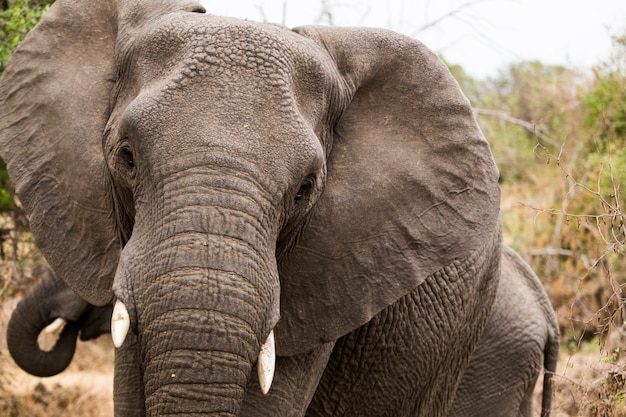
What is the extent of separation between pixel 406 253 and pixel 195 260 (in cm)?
109

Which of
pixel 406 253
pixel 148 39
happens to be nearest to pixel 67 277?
pixel 148 39

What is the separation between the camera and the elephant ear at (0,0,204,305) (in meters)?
4.06

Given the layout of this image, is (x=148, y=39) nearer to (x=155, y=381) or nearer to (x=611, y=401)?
(x=155, y=381)

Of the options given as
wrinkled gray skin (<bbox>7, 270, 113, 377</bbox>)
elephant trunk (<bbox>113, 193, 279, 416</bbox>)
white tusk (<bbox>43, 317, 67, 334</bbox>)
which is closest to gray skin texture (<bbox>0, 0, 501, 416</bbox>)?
elephant trunk (<bbox>113, 193, 279, 416</bbox>)

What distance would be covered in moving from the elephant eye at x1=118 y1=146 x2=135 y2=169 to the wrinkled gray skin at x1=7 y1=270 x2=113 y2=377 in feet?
6.51

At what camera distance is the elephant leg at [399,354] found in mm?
4734

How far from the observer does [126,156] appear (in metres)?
3.71

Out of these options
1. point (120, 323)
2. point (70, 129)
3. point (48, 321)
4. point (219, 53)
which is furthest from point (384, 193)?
point (48, 321)

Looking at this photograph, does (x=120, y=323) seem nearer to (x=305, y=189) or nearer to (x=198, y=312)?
(x=198, y=312)

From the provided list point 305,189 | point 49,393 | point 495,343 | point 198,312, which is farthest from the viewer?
point 49,393

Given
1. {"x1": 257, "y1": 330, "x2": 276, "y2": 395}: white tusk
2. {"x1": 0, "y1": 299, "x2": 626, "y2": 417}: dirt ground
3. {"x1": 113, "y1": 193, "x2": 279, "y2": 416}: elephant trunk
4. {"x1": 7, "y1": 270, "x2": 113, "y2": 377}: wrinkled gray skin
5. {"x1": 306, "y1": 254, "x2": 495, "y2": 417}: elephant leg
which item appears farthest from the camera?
{"x1": 0, "y1": 299, "x2": 626, "y2": 417}: dirt ground

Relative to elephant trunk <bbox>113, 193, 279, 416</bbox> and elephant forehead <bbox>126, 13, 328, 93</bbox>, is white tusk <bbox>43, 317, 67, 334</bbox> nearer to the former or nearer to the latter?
elephant forehead <bbox>126, 13, 328, 93</bbox>

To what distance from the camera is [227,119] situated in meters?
3.52

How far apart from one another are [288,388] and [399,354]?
762 mm
